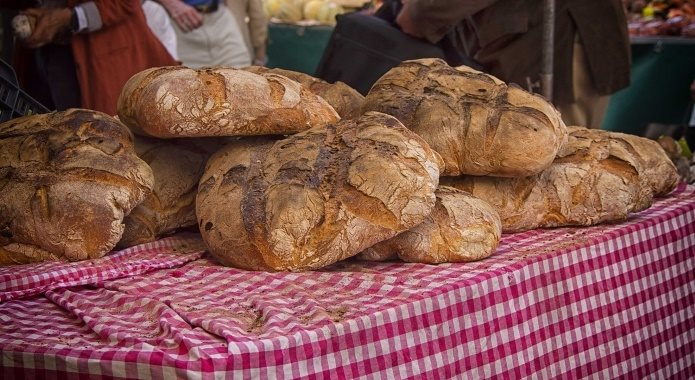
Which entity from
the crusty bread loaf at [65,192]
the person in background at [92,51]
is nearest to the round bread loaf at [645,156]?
the crusty bread loaf at [65,192]

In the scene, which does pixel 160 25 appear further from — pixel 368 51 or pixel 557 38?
pixel 557 38

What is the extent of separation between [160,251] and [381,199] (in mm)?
662

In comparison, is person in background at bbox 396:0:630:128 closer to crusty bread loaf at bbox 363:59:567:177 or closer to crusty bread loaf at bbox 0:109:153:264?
crusty bread loaf at bbox 363:59:567:177

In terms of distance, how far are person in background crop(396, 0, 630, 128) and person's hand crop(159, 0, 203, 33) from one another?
2.24 meters

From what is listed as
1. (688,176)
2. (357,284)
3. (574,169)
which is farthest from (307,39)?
(357,284)

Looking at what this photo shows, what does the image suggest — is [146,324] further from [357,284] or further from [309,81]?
[309,81]

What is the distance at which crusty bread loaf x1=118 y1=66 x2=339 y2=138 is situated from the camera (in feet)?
7.87

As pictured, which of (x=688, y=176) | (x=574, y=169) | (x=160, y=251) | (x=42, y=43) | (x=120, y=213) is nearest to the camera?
(x=120, y=213)

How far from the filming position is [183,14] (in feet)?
20.9

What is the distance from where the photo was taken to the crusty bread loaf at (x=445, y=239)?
238 centimetres

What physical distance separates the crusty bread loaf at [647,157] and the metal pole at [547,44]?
3.24 ft

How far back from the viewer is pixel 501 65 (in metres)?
4.66

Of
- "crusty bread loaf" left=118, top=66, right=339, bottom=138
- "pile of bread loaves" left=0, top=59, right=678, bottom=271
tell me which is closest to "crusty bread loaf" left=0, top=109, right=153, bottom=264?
"pile of bread loaves" left=0, top=59, right=678, bottom=271

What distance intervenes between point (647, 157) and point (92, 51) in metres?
2.66
